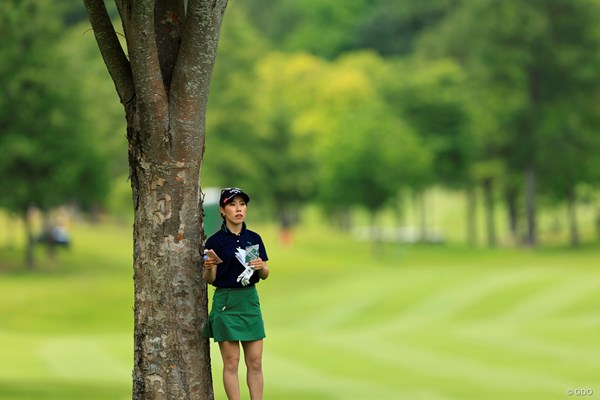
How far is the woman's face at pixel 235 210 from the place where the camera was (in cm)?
911

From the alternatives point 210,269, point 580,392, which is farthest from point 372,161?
point 210,269

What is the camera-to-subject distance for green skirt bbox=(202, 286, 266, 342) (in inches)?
357

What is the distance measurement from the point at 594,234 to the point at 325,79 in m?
29.4

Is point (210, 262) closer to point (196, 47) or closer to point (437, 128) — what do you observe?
point (196, 47)

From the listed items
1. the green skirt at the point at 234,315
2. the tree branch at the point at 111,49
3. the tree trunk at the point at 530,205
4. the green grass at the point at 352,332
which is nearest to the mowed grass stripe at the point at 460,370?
the green grass at the point at 352,332

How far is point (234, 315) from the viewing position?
909 cm

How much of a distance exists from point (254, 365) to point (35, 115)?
38.6 metres

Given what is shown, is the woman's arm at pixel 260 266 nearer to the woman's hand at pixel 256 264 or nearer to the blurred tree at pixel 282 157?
the woman's hand at pixel 256 264

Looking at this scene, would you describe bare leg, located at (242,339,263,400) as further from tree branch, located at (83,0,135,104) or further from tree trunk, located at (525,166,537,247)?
tree trunk, located at (525,166,537,247)

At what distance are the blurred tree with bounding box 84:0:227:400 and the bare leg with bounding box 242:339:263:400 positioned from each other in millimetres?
377

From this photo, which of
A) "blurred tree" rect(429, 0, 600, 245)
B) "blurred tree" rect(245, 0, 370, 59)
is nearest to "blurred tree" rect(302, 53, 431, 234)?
"blurred tree" rect(429, 0, 600, 245)

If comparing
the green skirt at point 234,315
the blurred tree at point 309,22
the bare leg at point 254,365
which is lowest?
the bare leg at point 254,365

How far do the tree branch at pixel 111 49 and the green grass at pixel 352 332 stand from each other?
20.6ft

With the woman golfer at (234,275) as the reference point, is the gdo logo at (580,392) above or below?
below
